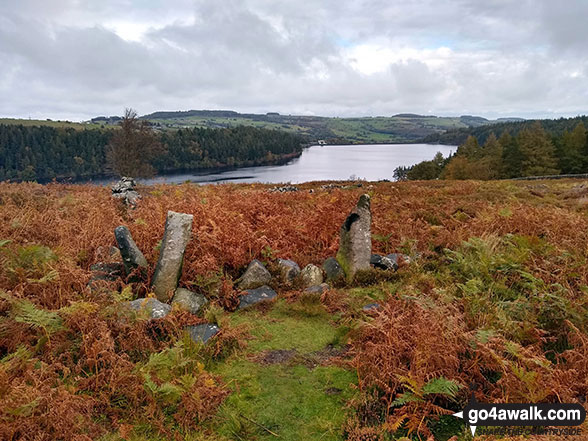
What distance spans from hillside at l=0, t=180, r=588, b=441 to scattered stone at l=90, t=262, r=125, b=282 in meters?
0.19

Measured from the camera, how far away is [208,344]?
5.02 meters

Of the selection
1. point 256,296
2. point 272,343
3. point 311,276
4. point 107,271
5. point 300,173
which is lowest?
point 300,173

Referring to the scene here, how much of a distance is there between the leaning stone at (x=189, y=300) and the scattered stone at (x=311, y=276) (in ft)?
7.06

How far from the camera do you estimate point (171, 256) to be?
21.1 ft

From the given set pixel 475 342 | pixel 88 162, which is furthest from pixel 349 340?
pixel 88 162

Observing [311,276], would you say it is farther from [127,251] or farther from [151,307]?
[127,251]

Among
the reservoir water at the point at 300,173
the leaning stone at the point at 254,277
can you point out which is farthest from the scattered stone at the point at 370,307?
the reservoir water at the point at 300,173

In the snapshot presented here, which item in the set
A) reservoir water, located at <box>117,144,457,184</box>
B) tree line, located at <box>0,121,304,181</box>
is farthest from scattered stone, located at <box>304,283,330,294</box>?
tree line, located at <box>0,121,304,181</box>

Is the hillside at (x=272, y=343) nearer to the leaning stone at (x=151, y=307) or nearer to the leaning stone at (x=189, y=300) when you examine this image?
the leaning stone at (x=151, y=307)

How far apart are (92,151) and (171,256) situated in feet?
367

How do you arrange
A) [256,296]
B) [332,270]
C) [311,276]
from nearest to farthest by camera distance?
[256,296] < [311,276] < [332,270]

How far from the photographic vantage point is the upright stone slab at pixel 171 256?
20.6ft

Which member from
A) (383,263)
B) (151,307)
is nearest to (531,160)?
(383,263)

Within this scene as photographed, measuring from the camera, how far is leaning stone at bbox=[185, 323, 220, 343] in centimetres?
514
